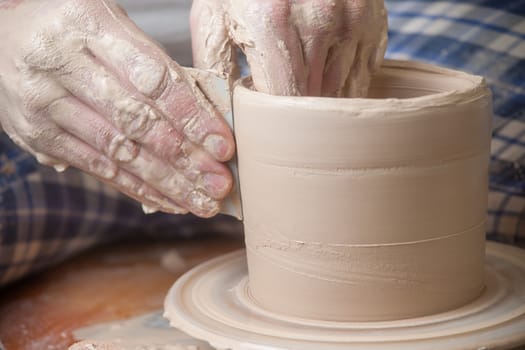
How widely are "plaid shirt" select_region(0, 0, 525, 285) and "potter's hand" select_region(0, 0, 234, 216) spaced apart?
16.0 inches

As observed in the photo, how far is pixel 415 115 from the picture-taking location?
1.07 metres

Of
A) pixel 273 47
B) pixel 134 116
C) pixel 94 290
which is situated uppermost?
pixel 273 47

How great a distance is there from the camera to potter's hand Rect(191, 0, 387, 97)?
1.20 meters

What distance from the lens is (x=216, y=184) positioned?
4.27 ft

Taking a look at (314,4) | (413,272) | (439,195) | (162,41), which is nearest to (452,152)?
(439,195)

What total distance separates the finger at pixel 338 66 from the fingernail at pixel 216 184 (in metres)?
0.21

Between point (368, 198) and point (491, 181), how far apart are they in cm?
82

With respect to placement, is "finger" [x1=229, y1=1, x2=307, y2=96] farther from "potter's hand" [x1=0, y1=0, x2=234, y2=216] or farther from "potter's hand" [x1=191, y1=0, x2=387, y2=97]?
"potter's hand" [x1=0, y1=0, x2=234, y2=216]

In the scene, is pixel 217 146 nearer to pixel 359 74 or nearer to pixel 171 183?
pixel 171 183

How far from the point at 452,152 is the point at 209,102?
387 mm

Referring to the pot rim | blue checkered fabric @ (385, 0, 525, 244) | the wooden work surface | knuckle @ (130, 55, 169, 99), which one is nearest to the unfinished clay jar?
the pot rim

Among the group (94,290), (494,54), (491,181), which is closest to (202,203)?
(94,290)

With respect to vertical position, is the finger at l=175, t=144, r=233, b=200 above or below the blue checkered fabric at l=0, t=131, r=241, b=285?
above

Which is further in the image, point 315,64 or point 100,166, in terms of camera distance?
point 100,166
